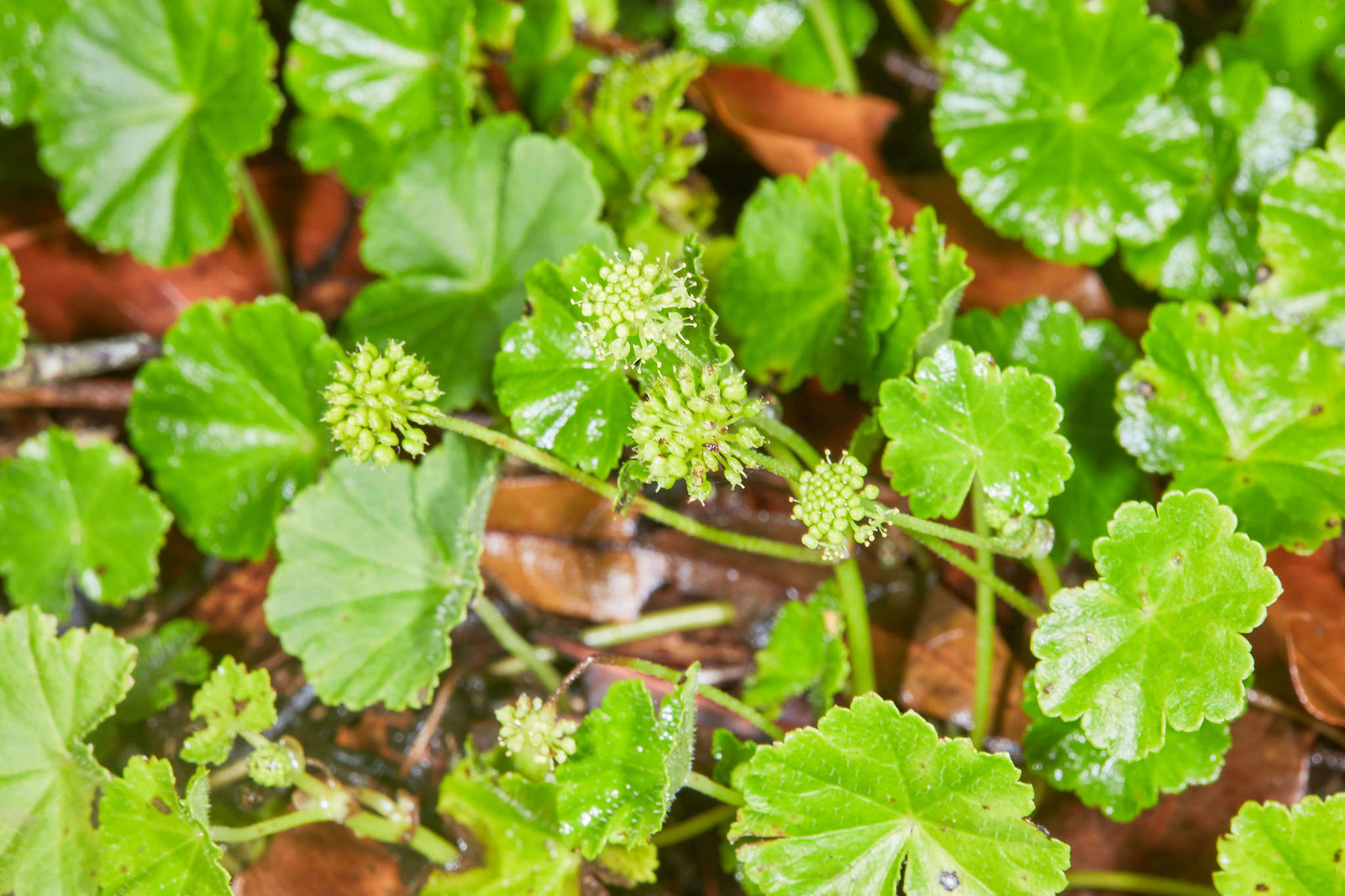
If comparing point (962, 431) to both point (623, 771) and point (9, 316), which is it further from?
point (9, 316)

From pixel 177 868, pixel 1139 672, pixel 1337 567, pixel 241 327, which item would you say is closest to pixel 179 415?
pixel 241 327

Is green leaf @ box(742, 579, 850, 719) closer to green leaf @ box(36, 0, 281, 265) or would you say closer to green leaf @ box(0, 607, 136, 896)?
green leaf @ box(0, 607, 136, 896)

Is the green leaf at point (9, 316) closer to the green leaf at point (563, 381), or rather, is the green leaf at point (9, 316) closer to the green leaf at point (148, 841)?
the green leaf at point (148, 841)

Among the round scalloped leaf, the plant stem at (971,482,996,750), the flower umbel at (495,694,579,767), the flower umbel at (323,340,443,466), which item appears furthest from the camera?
the round scalloped leaf

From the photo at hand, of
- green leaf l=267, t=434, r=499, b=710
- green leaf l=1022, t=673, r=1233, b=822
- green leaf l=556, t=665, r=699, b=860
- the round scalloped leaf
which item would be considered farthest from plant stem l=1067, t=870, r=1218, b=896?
the round scalloped leaf

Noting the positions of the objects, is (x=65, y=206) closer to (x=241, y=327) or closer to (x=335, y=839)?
(x=241, y=327)

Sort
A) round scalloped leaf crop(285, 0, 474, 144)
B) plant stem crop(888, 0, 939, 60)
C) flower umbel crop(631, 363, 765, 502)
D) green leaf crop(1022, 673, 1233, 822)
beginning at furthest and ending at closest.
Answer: plant stem crop(888, 0, 939, 60), round scalloped leaf crop(285, 0, 474, 144), green leaf crop(1022, 673, 1233, 822), flower umbel crop(631, 363, 765, 502)
